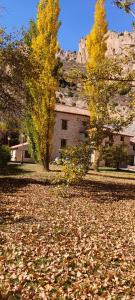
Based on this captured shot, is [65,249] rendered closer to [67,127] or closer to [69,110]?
[67,127]

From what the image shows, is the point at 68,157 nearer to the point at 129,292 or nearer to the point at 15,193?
the point at 15,193

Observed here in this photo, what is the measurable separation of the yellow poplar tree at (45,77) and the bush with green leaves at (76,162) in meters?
11.0

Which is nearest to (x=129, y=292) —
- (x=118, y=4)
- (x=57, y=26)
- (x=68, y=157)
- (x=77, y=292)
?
(x=77, y=292)

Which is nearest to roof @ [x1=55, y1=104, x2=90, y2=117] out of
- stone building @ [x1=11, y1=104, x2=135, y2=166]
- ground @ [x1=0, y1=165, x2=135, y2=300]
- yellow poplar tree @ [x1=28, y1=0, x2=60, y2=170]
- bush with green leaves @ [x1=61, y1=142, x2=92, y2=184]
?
stone building @ [x1=11, y1=104, x2=135, y2=166]

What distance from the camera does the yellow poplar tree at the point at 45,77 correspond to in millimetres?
34156

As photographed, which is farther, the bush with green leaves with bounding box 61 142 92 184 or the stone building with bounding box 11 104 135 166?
the stone building with bounding box 11 104 135 166

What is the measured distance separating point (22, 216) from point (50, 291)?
743 cm

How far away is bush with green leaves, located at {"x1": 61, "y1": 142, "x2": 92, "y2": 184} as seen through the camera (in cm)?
2197

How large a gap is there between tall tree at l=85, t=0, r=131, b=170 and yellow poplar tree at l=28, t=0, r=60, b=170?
343 cm

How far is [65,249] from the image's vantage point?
10.8 m

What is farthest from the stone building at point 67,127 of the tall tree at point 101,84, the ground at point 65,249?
the ground at point 65,249

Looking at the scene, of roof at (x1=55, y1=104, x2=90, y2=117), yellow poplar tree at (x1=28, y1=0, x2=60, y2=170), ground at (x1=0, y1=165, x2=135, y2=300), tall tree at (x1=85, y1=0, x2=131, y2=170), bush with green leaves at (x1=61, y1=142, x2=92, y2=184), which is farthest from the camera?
roof at (x1=55, y1=104, x2=90, y2=117)

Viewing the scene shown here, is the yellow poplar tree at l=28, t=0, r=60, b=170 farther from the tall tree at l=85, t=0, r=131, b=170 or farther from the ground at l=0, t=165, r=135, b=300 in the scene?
the ground at l=0, t=165, r=135, b=300

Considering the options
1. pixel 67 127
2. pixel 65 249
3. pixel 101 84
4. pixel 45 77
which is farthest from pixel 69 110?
pixel 65 249
